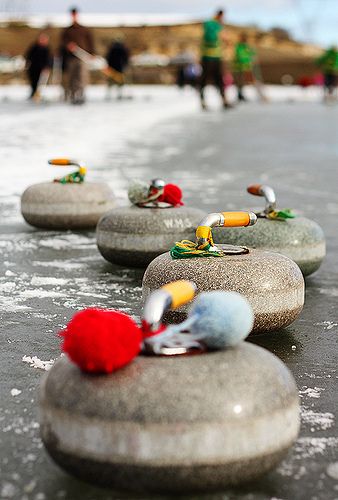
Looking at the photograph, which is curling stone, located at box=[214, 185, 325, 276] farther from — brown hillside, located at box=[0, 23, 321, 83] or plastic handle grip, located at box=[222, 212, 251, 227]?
brown hillside, located at box=[0, 23, 321, 83]

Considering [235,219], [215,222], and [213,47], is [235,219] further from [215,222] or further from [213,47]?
[213,47]

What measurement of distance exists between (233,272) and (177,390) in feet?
4.58

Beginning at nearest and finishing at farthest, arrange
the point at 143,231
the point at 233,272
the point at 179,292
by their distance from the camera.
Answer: the point at 179,292, the point at 233,272, the point at 143,231

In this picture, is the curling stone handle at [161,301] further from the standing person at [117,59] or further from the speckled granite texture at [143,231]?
the standing person at [117,59]

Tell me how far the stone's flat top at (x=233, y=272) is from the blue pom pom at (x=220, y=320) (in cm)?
108

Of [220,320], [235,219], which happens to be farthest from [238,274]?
[220,320]

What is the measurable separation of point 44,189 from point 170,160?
6.27m

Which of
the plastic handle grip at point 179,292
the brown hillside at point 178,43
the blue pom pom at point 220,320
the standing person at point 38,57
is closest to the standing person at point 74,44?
the standing person at point 38,57

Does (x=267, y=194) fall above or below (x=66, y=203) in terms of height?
above

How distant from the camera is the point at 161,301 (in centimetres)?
248

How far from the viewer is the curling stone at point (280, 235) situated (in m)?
4.87

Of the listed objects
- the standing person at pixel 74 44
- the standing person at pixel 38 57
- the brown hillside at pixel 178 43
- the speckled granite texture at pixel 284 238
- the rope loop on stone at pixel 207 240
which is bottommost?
the brown hillside at pixel 178 43

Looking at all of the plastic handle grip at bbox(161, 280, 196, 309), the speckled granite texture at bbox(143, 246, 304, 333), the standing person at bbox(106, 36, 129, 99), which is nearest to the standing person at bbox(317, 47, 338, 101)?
the standing person at bbox(106, 36, 129, 99)

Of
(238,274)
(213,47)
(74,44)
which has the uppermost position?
(238,274)
